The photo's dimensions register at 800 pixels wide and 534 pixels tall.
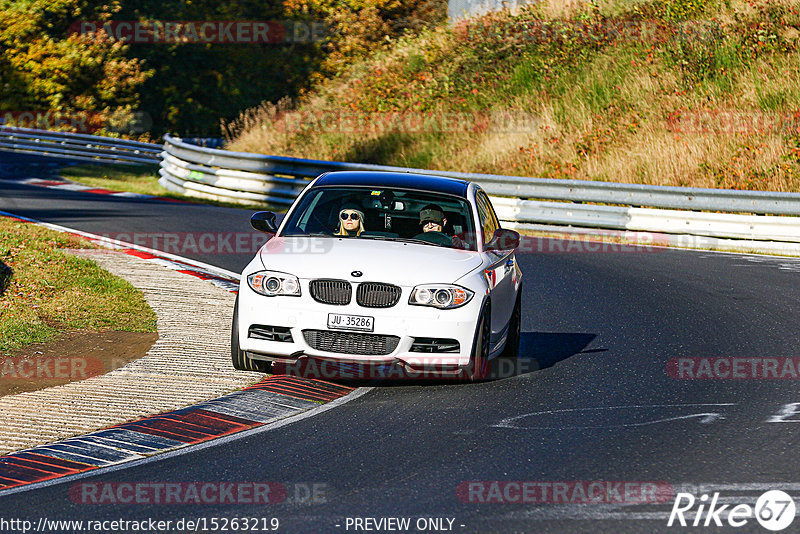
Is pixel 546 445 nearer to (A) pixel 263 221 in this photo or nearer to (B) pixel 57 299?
(A) pixel 263 221

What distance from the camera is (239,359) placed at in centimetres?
909

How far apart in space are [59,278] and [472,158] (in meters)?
16.5

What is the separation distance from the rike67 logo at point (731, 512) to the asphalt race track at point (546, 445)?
0.14 feet

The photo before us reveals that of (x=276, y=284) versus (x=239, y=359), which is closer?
(x=276, y=284)

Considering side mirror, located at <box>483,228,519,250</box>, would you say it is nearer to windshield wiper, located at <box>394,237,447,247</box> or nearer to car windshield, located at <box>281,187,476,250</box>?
car windshield, located at <box>281,187,476,250</box>

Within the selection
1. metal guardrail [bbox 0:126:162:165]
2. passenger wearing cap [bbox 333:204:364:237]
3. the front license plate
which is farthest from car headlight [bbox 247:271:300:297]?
metal guardrail [bbox 0:126:162:165]

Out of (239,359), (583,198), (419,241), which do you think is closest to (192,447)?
(239,359)

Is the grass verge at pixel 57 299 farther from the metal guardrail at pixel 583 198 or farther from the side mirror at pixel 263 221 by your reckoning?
the metal guardrail at pixel 583 198

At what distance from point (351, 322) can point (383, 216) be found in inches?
80.5

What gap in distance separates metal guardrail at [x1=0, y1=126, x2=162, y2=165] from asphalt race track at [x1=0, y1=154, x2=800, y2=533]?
28.2 meters

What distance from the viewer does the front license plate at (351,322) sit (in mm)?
8750

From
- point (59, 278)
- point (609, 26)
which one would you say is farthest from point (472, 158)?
point (59, 278)

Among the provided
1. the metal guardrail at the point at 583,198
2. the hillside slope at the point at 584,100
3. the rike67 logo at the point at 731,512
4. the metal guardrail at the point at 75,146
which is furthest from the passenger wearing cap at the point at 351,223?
the metal guardrail at the point at 75,146

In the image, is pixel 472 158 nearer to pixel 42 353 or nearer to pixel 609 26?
pixel 609 26
